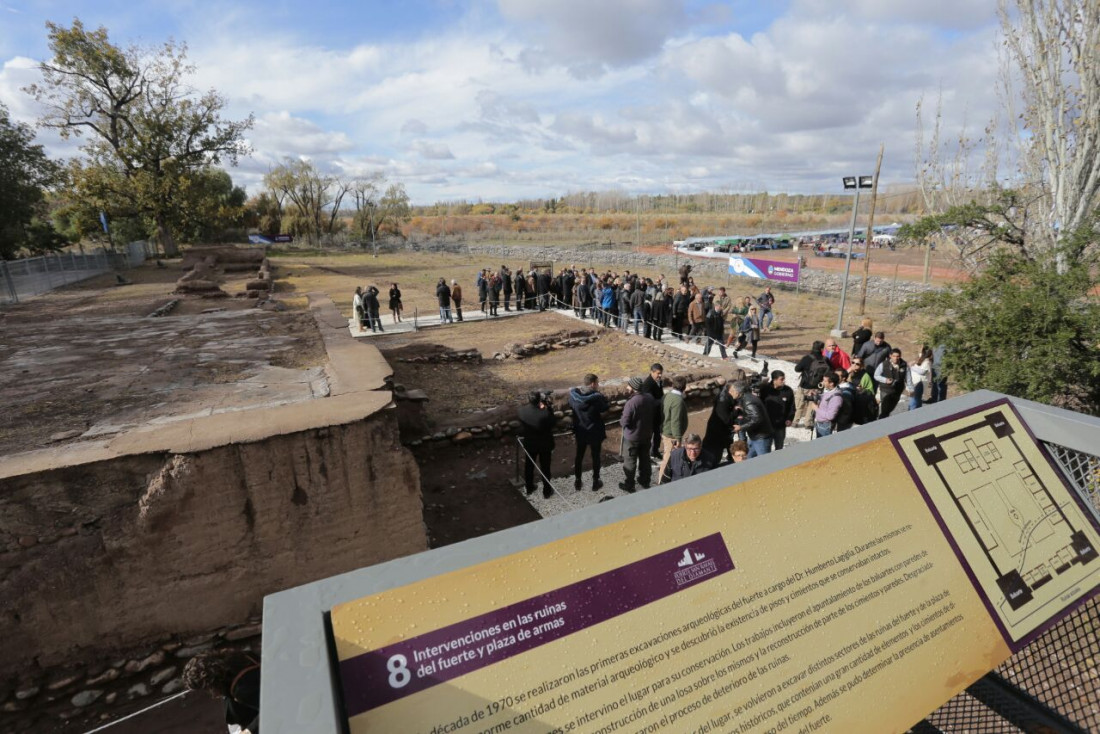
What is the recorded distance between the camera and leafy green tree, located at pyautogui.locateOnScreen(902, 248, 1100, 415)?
18.7ft

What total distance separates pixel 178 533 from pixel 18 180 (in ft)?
110

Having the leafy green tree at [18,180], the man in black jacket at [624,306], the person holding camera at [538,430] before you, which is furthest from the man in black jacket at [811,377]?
the leafy green tree at [18,180]

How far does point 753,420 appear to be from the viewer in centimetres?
629

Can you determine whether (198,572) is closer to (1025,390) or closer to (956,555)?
(956,555)

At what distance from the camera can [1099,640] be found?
7.77ft

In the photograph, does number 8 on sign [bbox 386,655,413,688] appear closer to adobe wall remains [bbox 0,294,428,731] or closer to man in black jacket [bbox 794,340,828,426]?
adobe wall remains [bbox 0,294,428,731]

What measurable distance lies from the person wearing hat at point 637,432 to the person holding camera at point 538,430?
971mm

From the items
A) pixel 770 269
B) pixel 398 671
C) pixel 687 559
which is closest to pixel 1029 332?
pixel 687 559

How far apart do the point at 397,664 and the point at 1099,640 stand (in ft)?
9.97

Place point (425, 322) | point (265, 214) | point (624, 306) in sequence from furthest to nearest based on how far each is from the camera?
point (265, 214) → point (425, 322) → point (624, 306)

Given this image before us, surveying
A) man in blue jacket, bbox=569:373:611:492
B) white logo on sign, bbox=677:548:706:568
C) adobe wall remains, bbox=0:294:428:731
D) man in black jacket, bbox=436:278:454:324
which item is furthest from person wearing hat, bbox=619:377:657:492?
man in black jacket, bbox=436:278:454:324

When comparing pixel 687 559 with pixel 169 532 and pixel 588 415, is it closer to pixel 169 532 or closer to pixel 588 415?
pixel 169 532

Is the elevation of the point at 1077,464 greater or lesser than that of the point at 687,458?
greater

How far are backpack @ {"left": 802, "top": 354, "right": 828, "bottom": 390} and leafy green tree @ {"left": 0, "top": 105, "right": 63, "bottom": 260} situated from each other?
3476cm
